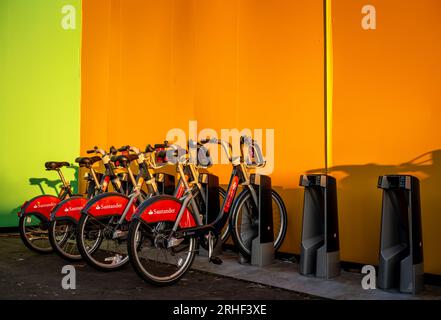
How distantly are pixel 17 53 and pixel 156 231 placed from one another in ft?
14.5

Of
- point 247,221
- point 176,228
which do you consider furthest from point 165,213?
point 247,221

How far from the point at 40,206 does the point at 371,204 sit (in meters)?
3.49

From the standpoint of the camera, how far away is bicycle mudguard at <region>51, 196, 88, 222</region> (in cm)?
497

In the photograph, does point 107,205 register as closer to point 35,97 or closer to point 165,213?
point 165,213

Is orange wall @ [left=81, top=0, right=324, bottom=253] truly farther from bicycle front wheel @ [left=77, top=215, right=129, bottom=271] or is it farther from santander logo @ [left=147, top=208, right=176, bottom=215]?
bicycle front wheel @ [left=77, top=215, right=129, bottom=271]

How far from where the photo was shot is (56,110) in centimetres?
748

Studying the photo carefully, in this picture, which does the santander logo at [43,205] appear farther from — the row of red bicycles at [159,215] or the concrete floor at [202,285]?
the concrete floor at [202,285]

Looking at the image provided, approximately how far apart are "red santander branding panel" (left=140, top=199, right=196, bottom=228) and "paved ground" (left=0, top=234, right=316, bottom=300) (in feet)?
1.66

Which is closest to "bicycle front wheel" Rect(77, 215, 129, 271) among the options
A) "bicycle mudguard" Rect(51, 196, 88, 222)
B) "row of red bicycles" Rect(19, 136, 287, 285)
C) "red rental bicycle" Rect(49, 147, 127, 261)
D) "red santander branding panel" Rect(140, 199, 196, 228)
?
"row of red bicycles" Rect(19, 136, 287, 285)

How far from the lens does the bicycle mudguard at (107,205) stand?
446 cm

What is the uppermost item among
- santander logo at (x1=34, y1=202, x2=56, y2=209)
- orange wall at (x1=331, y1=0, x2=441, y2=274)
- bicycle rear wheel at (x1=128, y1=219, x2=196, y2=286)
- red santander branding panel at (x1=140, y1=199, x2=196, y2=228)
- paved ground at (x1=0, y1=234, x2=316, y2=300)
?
orange wall at (x1=331, y1=0, x2=441, y2=274)

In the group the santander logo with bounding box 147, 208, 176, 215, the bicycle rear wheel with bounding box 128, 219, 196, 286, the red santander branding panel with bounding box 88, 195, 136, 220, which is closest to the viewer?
the bicycle rear wheel with bounding box 128, 219, 196, 286

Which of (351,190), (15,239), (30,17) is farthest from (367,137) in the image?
(30,17)
